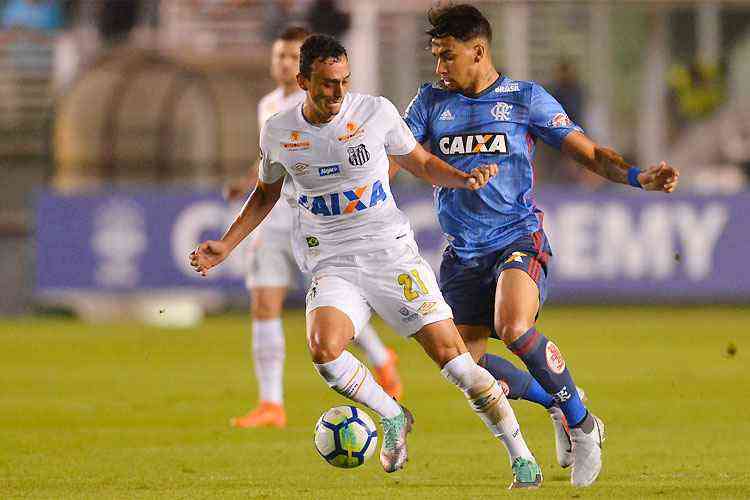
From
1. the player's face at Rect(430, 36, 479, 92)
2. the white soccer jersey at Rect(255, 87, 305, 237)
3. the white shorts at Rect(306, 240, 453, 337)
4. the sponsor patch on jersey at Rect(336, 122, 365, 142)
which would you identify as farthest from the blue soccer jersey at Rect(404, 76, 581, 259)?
the white soccer jersey at Rect(255, 87, 305, 237)

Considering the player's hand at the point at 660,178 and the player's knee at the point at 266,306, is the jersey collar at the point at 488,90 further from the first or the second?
the player's knee at the point at 266,306

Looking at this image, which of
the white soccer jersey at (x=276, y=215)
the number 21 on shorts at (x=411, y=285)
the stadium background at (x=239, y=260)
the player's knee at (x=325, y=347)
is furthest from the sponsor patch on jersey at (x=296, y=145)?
the white soccer jersey at (x=276, y=215)

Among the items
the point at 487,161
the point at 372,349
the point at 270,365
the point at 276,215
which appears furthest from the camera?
the point at 372,349

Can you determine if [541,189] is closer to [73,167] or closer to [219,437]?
[73,167]

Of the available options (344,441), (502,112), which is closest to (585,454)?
(344,441)

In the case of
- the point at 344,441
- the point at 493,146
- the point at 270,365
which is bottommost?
the point at 270,365

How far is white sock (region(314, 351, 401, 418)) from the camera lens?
7336 millimetres

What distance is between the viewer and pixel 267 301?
10555 millimetres

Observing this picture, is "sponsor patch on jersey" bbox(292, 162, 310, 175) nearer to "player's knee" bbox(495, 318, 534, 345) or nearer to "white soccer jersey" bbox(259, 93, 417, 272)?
"white soccer jersey" bbox(259, 93, 417, 272)

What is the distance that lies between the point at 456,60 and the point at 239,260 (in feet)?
39.2

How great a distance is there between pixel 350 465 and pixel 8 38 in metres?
18.9

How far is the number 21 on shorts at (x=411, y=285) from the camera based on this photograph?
7350 millimetres

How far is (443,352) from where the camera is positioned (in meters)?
7.32

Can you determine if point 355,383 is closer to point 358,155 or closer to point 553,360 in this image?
point 553,360
